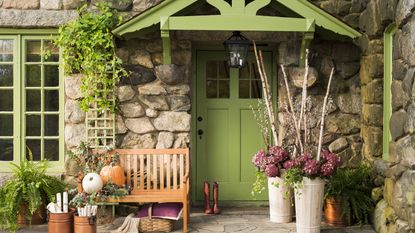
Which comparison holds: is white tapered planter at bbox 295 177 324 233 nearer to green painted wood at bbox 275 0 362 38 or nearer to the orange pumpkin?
green painted wood at bbox 275 0 362 38

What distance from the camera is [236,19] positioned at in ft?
22.6

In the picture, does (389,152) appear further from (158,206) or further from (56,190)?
(56,190)

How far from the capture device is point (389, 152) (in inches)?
263

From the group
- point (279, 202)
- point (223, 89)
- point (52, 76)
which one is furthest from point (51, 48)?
point (279, 202)

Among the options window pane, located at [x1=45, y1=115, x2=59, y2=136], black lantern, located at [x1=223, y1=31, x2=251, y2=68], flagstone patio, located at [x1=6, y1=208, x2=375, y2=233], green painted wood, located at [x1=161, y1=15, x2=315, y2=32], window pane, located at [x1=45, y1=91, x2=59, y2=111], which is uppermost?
green painted wood, located at [x1=161, y1=15, x2=315, y2=32]

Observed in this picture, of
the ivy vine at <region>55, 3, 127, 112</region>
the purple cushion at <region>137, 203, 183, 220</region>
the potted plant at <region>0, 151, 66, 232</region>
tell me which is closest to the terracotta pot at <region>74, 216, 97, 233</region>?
the potted plant at <region>0, 151, 66, 232</region>

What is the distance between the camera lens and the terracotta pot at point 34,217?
23.2 feet

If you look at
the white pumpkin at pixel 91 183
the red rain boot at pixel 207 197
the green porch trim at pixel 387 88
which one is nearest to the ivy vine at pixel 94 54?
the white pumpkin at pixel 91 183

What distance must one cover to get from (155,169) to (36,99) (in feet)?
6.02

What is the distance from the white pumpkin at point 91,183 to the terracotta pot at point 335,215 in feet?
8.96

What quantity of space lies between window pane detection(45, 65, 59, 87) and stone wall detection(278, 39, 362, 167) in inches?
115

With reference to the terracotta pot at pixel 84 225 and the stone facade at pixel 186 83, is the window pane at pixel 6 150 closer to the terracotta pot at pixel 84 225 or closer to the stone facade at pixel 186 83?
the stone facade at pixel 186 83

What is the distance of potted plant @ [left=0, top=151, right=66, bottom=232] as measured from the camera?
6.71 m

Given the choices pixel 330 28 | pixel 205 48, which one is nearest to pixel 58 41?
pixel 205 48
